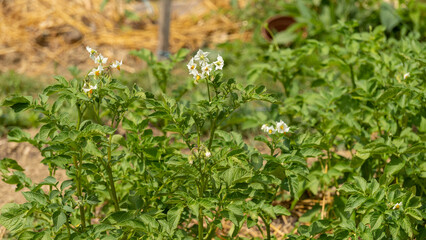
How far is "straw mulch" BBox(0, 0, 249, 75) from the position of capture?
193 inches

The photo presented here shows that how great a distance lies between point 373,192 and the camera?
1.84m

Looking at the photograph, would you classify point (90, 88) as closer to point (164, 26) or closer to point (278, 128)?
point (278, 128)

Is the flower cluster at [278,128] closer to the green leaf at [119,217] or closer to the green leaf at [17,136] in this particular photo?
the green leaf at [119,217]

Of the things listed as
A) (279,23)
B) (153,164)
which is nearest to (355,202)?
(153,164)

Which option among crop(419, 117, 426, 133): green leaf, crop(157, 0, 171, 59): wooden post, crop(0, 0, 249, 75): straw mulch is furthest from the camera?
crop(0, 0, 249, 75): straw mulch

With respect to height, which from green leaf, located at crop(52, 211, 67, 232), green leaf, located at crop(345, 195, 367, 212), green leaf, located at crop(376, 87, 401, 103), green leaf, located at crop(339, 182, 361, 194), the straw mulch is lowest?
green leaf, located at crop(345, 195, 367, 212)

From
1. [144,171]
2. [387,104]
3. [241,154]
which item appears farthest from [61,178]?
[387,104]

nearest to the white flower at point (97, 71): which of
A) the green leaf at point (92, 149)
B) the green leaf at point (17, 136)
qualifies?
the green leaf at point (92, 149)

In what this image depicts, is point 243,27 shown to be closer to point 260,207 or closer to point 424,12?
point 424,12

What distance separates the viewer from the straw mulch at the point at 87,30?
490cm

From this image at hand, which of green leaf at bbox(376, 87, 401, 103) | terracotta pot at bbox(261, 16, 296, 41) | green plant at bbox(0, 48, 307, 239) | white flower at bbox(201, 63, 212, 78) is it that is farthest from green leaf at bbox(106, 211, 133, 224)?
terracotta pot at bbox(261, 16, 296, 41)

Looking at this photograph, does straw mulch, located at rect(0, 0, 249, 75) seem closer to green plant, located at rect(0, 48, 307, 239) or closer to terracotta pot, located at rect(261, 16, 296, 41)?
terracotta pot, located at rect(261, 16, 296, 41)

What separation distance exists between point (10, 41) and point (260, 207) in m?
4.04

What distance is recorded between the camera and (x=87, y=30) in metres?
5.38
